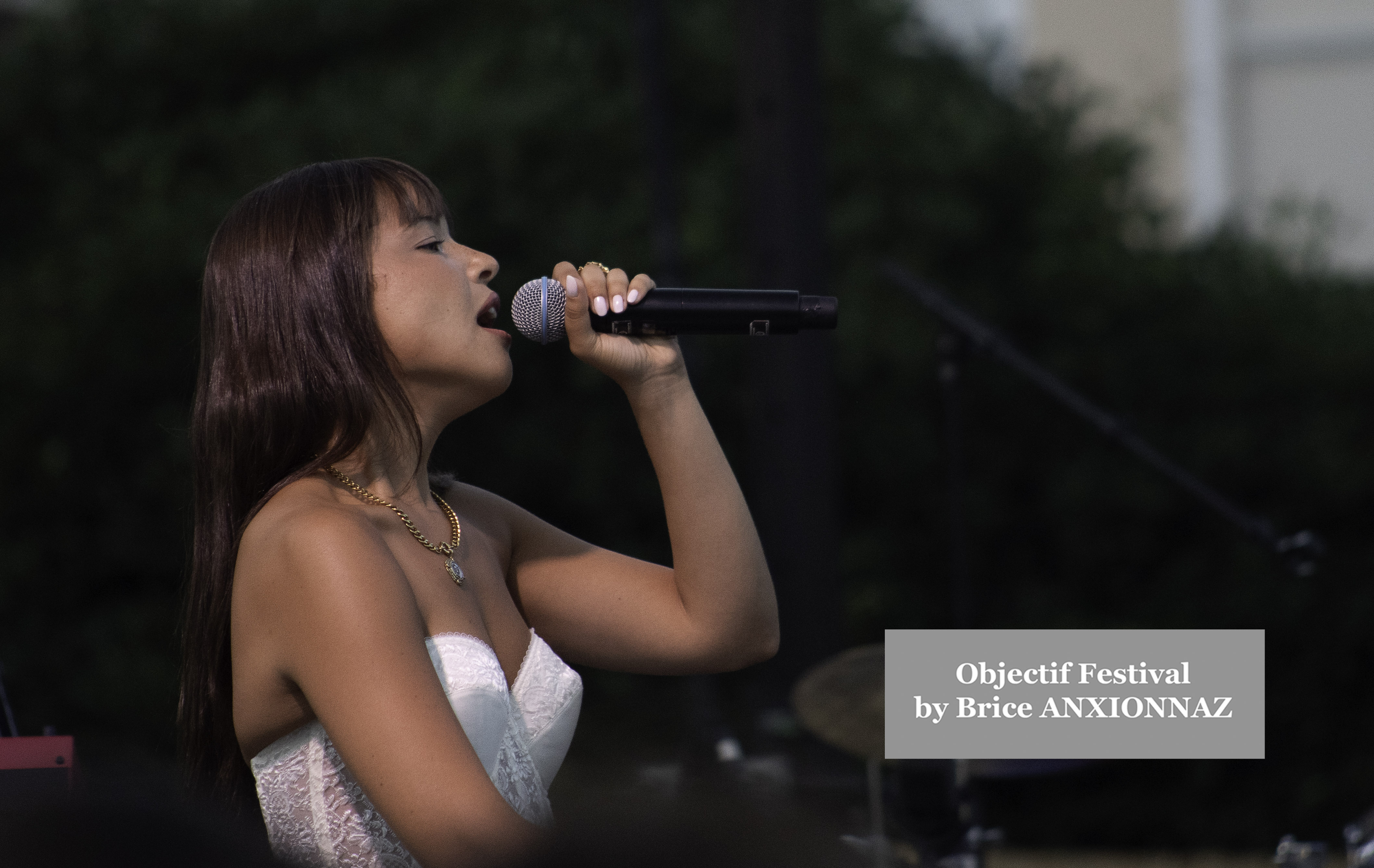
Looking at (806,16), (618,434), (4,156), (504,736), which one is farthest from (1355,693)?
(4,156)

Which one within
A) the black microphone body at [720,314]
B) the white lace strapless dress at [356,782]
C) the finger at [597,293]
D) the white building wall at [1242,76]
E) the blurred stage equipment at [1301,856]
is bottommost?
the blurred stage equipment at [1301,856]

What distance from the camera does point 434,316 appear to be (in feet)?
4.68

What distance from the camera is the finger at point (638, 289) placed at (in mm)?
1546

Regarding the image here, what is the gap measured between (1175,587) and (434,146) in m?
2.79

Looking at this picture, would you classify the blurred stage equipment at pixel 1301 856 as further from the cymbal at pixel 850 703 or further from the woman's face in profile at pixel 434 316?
the woman's face in profile at pixel 434 316

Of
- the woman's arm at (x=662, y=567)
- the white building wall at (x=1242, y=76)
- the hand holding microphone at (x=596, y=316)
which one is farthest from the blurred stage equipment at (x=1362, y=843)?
the white building wall at (x=1242, y=76)

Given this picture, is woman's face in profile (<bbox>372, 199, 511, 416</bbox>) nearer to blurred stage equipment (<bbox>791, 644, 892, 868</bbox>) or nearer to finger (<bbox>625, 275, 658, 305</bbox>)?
finger (<bbox>625, 275, 658, 305</bbox>)

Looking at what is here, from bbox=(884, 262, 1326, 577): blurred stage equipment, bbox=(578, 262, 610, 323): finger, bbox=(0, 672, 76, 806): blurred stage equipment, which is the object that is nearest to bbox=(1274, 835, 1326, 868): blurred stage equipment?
bbox=(884, 262, 1326, 577): blurred stage equipment

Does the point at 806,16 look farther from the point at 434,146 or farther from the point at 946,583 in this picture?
the point at 946,583

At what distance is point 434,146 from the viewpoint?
4.34 meters

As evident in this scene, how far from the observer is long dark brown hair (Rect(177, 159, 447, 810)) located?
55.0 inches

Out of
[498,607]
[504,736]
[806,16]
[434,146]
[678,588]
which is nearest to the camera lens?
[504,736]

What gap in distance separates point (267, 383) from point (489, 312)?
9.9 inches

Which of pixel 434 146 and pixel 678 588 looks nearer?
pixel 678 588
